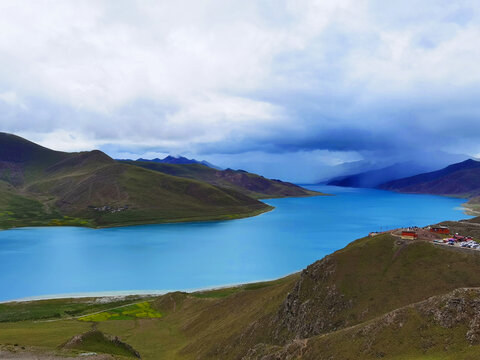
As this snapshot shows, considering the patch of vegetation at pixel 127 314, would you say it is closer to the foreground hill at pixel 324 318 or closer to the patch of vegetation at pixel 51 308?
the foreground hill at pixel 324 318

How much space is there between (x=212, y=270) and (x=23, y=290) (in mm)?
74109

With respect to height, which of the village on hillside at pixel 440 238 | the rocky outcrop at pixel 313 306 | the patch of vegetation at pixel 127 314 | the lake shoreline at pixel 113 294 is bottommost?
the lake shoreline at pixel 113 294

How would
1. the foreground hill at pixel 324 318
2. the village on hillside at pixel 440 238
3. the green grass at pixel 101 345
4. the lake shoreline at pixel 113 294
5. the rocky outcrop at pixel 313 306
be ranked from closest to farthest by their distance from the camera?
the foreground hill at pixel 324 318
the green grass at pixel 101 345
the rocky outcrop at pixel 313 306
the village on hillside at pixel 440 238
the lake shoreline at pixel 113 294

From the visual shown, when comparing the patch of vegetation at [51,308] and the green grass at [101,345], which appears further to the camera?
the patch of vegetation at [51,308]

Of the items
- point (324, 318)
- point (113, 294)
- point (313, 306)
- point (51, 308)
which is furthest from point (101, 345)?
point (113, 294)

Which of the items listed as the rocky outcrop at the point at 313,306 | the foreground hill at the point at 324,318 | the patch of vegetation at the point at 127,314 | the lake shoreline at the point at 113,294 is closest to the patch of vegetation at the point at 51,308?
the foreground hill at the point at 324,318

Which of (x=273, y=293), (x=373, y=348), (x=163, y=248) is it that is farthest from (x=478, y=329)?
(x=163, y=248)

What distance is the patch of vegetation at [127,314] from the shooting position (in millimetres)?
96312

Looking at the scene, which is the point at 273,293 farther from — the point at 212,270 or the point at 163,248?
the point at 163,248

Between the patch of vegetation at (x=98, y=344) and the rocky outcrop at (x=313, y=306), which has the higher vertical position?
the rocky outcrop at (x=313, y=306)

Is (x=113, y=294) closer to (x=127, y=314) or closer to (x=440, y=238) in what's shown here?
(x=127, y=314)

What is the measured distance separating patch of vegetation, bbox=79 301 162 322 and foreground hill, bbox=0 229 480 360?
30cm

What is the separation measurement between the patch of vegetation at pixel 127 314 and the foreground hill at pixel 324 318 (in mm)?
300

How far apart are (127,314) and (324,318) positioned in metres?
65.5
